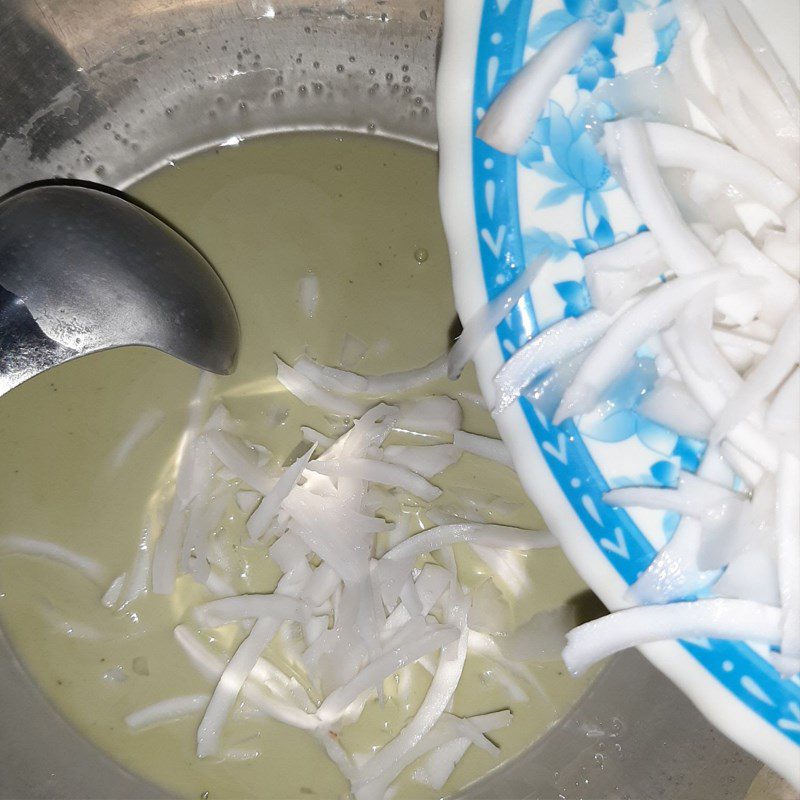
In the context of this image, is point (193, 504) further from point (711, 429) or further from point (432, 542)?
point (711, 429)

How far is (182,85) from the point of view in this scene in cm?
85

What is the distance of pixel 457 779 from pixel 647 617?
0.46 metres

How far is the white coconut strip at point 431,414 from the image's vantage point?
769 millimetres

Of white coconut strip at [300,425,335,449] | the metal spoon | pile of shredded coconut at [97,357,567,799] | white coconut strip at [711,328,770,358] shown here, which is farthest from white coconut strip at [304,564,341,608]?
white coconut strip at [711,328,770,358]

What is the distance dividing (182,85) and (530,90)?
1.64ft

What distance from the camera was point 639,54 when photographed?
0.50 metres

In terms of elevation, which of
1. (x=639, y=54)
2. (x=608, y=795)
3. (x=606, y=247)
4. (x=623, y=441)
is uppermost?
(x=639, y=54)

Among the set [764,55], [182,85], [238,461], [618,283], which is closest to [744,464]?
[618,283]

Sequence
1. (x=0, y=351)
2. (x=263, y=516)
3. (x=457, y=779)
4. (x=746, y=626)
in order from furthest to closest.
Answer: (x=457, y=779) → (x=263, y=516) → (x=0, y=351) → (x=746, y=626)

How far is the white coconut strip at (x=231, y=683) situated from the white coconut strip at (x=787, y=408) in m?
0.50

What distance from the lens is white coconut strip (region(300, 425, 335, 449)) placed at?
0.78 meters

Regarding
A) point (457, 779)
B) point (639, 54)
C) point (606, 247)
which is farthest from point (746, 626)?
point (457, 779)

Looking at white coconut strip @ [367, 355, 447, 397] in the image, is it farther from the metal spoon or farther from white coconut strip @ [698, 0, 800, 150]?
white coconut strip @ [698, 0, 800, 150]

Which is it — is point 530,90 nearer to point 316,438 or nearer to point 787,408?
point 787,408
